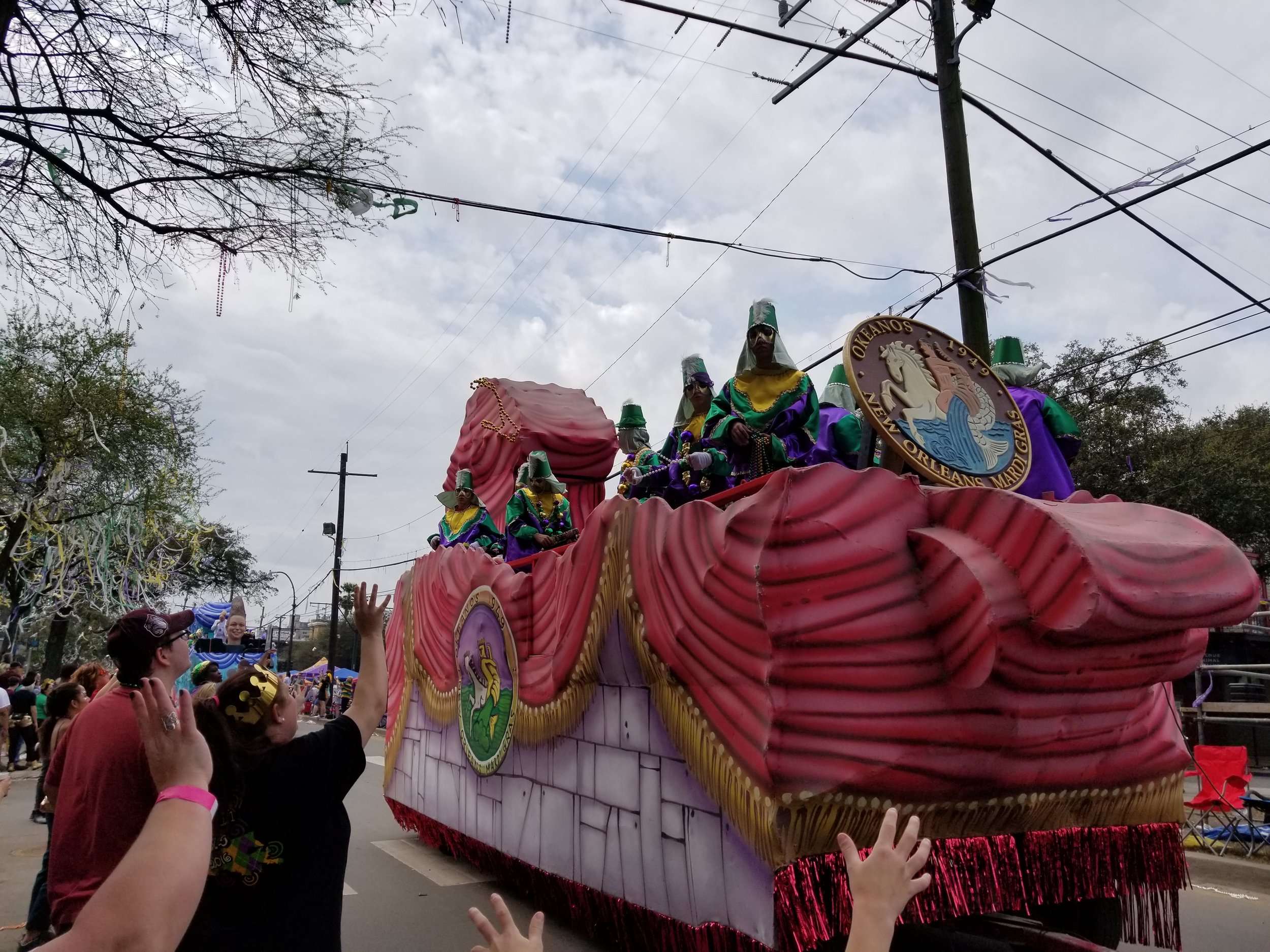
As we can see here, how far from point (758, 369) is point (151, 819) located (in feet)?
13.5

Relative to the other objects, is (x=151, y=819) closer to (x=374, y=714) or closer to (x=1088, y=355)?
(x=374, y=714)

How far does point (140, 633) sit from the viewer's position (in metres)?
2.66

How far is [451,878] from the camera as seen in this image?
21.6 ft

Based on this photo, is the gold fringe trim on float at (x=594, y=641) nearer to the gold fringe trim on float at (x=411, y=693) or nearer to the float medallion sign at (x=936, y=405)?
the float medallion sign at (x=936, y=405)

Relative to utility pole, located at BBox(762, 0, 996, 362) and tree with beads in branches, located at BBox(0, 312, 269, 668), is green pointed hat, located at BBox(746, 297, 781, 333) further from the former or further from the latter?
tree with beads in branches, located at BBox(0, 312, 269, 668)

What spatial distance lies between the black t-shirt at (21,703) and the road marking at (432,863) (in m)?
7.88

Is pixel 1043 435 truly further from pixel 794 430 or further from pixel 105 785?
pixel 105 785

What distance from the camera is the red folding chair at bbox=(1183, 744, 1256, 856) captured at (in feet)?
24.3

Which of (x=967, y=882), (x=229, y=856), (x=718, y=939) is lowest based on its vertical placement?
(x=718, y=939)

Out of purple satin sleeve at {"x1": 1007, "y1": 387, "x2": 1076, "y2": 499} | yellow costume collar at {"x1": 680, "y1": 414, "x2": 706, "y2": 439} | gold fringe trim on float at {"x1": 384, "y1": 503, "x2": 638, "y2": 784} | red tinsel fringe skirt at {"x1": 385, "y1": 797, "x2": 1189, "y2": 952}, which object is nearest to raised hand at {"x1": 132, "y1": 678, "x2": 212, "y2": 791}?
red tinsel fringe skirt at {"x1": 385, "y1": 797, "x2": 1189, "y2": 952}

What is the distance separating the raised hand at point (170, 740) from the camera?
4.94 feet

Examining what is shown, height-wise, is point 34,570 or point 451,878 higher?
point 34,570

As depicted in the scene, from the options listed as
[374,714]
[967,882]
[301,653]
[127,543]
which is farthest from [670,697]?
[301,653]

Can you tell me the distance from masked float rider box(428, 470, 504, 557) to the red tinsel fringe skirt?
11.9 feet
